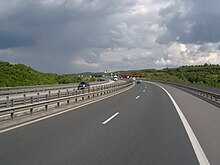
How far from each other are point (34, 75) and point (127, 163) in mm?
58869

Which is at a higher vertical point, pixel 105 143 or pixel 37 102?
pixel 37 102

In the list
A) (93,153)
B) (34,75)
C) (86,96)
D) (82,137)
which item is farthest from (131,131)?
(34,75)

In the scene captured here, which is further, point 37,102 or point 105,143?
point 37,102

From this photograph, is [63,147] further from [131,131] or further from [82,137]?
[131,131]

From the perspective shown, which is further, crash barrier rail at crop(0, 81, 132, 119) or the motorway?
crash barrier rail at crop(0, 81, 132, 119)

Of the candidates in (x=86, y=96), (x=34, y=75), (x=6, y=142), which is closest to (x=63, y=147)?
(x=6, y=142)

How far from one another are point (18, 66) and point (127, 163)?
60.3 m

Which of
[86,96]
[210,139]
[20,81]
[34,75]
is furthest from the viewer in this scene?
[34,75]

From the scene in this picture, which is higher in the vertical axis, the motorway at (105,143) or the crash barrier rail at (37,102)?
the crash barrier rail at (37,102)

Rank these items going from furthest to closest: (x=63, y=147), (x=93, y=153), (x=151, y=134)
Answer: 1. (x=151, y=134)
2. (x=63, y=147)
3. (x=93, y=153)

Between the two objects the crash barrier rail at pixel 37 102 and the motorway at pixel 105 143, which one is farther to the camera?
the crash barrier rail at pixel 37 102

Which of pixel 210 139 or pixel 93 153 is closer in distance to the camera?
pixel 93 153

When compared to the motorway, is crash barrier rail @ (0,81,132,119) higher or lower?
higher

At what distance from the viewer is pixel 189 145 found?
8.11 meters
